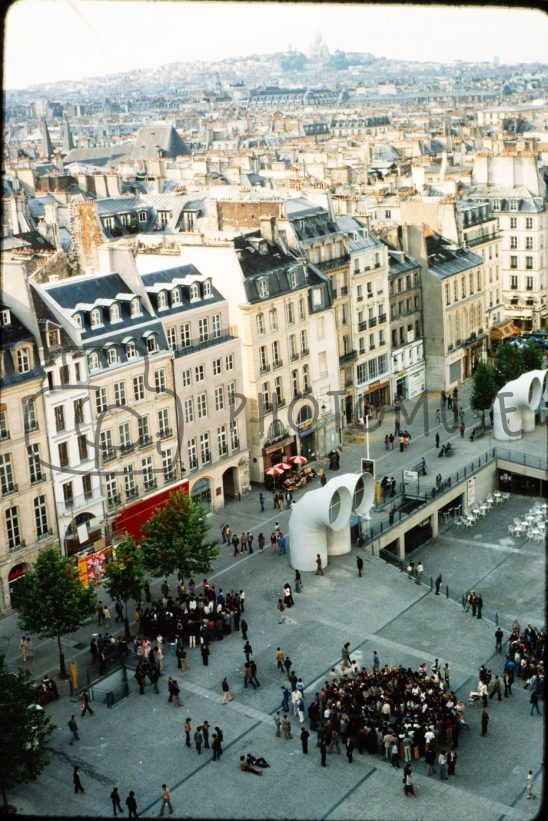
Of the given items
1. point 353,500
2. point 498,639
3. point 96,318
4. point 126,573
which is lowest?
point 498,639

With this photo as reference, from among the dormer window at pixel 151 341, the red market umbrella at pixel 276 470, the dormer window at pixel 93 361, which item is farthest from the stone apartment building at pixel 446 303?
the dormer window at pixel 93 361

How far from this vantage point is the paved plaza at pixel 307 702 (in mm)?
30328

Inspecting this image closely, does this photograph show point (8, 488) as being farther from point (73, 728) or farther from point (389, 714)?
point (389, 714)

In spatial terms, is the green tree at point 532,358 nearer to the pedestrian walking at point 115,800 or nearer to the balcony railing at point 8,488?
the balcony railing at point 8,488

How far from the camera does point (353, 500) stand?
48656mm

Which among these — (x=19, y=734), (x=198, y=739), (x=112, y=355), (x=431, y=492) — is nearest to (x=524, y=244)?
(x=431, y=492)

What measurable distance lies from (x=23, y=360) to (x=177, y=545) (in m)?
9.43

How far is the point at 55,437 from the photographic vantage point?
44312 mm

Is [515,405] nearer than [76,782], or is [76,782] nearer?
[76,782]

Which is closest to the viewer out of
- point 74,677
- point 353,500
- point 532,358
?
point 74,677

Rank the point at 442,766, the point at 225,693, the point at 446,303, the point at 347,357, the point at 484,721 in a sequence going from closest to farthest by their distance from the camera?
the point at 442,766 → the point at 484,721 → the point at 225,693 → the point at 347,357 → the point at 446,303

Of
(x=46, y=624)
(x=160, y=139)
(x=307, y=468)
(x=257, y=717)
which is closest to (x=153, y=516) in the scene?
(x=46, y=624)

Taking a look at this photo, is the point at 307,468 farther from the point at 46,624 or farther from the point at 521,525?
the point at 46,624

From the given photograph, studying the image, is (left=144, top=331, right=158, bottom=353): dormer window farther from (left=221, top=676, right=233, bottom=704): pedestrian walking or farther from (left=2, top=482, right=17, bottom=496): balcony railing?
(left=221, top=676, right=233, bottom=704): pedestrian walking
